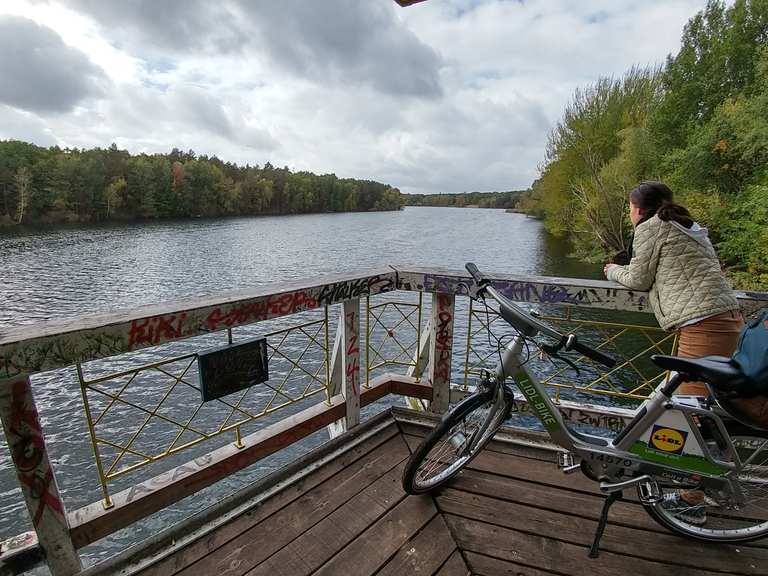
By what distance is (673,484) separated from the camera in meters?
1.89

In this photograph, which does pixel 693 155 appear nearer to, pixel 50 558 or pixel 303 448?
pixel 303 448

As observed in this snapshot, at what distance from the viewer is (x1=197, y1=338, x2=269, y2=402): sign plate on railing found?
1.96m

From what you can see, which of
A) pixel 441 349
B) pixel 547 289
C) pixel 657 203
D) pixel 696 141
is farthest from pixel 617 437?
pixel 696 141

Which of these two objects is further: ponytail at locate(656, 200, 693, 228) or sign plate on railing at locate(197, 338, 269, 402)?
ponytail at locate(656, 200, 693, 228)

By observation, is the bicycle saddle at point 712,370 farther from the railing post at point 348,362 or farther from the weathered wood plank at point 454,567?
the railing post at point 348,362

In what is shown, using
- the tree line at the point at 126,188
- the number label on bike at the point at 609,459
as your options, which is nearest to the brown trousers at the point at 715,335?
the number label on bike at the point at 609,459

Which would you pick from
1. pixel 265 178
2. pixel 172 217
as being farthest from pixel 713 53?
pixel 265 178

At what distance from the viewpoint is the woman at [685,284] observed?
79.8 inches

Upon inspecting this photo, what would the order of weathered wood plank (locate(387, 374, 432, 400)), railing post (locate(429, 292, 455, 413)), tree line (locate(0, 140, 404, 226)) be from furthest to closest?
1. tree line (locate(0, 140, 404, 226))
2. weathered wood plank (locate(387, 374, 432, 400))
3. railing post (locate(429, 292, 455, 413))

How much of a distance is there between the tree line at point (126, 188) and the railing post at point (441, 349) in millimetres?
52486

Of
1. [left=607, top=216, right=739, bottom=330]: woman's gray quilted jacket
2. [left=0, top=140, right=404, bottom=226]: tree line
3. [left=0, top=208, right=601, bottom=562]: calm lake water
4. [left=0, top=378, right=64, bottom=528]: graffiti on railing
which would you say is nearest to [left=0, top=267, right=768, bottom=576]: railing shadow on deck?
[left=0, top=378, right=64, bottom=528]: graffiti on railing

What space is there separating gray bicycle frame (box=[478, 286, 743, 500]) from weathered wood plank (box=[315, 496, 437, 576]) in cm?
69

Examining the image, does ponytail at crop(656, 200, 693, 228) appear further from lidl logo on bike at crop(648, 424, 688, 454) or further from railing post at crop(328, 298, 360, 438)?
railing post at crop(328, 298, 360, 438)

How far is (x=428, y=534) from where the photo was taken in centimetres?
193
